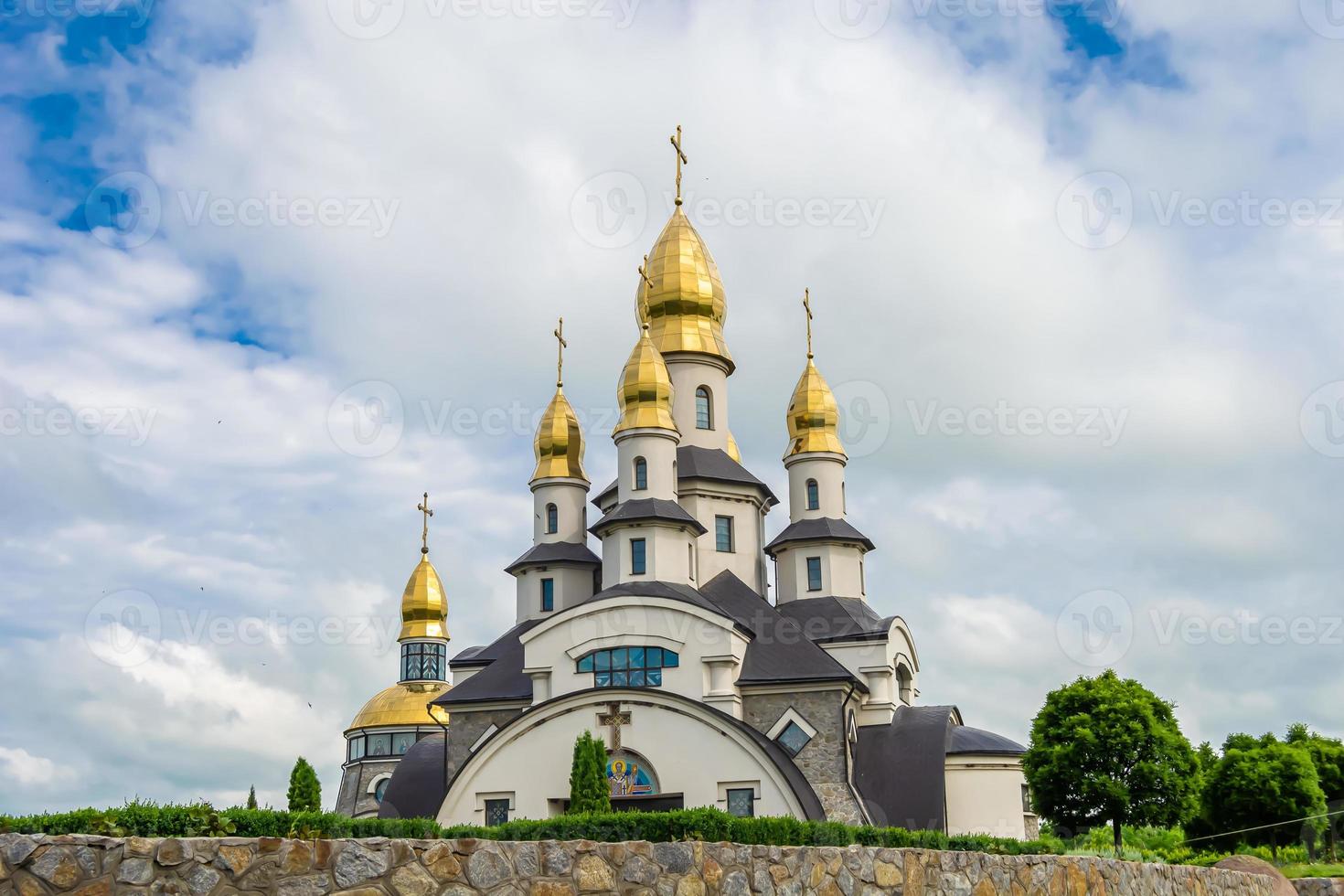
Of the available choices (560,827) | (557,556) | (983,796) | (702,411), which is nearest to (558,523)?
(557,556)

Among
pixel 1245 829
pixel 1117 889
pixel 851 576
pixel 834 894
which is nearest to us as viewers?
pixel 834 894

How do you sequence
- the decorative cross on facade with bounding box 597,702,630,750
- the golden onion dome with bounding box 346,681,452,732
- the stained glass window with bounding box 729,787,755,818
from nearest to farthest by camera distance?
the stained glass window with bounding box 729,787,755,818 → the decorative cross on facade with bounding box 597,702,630,750 → the golden onion dome with bounding box 346,681,452,732

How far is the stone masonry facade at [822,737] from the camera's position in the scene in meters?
29.1

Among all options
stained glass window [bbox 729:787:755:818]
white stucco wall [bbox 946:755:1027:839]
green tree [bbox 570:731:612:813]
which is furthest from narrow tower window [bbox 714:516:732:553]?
green tree [bbox 570:731:612:813]

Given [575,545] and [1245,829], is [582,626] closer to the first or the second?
[575,545]

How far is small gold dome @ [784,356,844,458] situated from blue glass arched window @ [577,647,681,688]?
8.85m

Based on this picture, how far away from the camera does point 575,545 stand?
36.2 meters

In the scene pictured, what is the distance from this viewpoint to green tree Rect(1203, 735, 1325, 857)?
32.6 m

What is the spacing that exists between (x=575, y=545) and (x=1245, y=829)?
60.0 feet

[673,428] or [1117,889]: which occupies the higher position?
[673,428]

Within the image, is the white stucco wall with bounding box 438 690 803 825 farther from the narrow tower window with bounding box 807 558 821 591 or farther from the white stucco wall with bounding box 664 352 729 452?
the white stucco wall with bounding box 664 352 729 452

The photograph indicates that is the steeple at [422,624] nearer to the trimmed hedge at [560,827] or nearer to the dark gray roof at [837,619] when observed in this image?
the dark gray roof at [837,619]

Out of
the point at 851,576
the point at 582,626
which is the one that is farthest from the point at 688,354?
the point at 582,626

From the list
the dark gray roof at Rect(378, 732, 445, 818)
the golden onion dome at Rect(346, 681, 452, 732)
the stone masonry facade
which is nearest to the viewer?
the stone masonry facade
